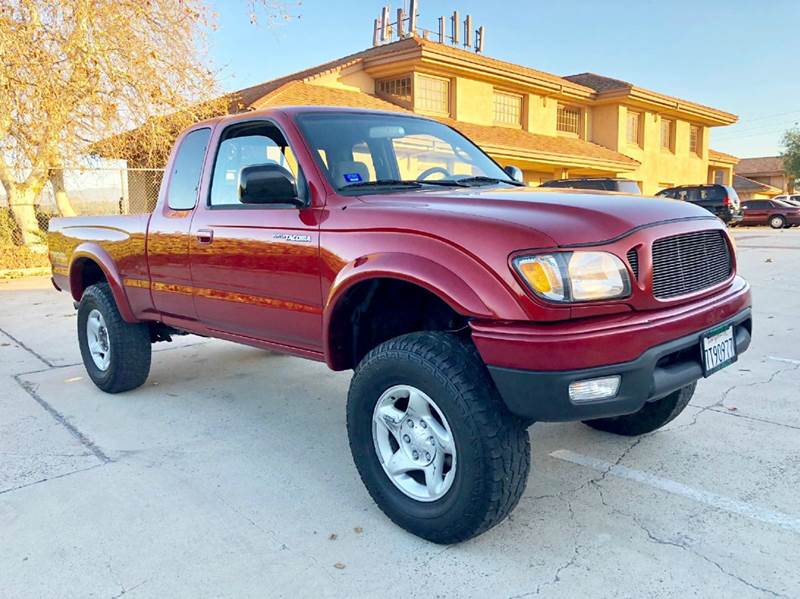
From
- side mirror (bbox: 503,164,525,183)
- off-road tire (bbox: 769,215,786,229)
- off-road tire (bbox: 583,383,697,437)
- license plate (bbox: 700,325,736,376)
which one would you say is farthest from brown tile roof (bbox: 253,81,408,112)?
off-road tire (bbox: 769,215,786,229)

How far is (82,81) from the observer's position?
12.9 metres

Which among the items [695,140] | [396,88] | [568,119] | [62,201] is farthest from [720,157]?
[62,201]

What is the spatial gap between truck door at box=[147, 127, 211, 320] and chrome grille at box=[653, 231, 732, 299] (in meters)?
2.76

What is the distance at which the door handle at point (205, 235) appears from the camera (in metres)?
3.88

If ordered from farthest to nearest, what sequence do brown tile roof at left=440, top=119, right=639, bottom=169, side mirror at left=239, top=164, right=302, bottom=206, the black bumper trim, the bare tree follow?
1. brown tile roof at left=440, top=119, right=639, bottom=169
2. the bare tree
3. side mirror at left=239, top=164, right=302, bottom=206
4. the black bumper trim

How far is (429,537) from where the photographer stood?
276 cm

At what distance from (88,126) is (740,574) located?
47.5 ft

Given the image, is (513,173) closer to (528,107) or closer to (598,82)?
(528,107)

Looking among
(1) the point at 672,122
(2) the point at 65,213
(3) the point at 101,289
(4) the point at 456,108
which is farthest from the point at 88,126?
(1) the point at 672,122

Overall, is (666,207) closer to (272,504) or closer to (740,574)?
(740,574)

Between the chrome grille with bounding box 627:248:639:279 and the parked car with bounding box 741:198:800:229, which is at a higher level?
the chrome grille with bounding box 627:248:639:279

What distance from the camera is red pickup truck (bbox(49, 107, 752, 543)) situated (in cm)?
243

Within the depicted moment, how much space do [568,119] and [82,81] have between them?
20.7 m

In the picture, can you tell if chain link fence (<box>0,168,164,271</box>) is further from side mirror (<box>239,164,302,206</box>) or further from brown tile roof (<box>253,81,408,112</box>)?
side mirror (<box>239,164,302,206</box>)
